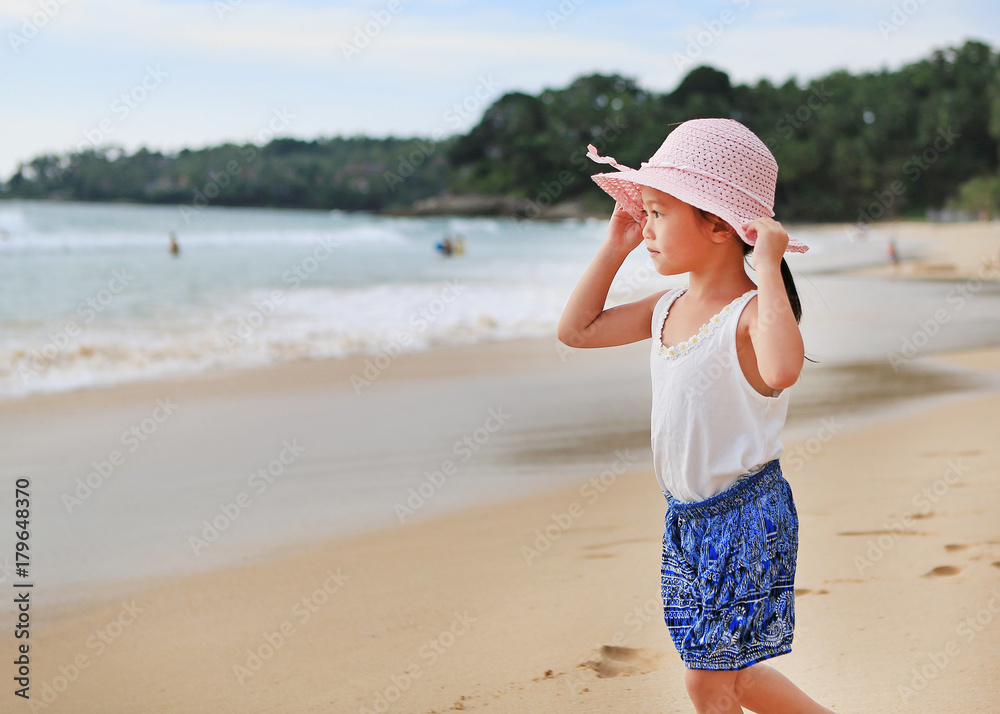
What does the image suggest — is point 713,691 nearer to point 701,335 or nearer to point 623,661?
point 701,335

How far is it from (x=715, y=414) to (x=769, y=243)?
327 mm

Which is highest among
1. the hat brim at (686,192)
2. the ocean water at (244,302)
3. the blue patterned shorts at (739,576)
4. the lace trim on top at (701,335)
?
the hat brim at (686,192)

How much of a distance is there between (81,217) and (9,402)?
4676 cm

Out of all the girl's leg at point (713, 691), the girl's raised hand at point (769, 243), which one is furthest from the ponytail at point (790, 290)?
the girl's leg at point (713, 691)

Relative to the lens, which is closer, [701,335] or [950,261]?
[701,335]

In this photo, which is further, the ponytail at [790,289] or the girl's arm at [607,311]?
the girl's arm at [607,311]

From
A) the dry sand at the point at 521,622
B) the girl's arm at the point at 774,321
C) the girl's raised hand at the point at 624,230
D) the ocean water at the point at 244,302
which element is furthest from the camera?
the ocean water at the point at 244,302

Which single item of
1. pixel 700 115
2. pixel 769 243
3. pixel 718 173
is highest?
pixel 700 115

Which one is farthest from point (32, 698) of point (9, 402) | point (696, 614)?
point (9, 402)

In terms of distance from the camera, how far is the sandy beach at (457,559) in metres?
2.33

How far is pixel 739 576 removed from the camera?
160 centimetres

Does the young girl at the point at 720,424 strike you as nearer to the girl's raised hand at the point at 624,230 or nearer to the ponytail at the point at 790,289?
the ponytail at the point at 790,289

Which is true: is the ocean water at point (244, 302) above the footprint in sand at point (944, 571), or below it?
above

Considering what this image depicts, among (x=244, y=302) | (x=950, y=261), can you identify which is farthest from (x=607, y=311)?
(x=950, y=261)
